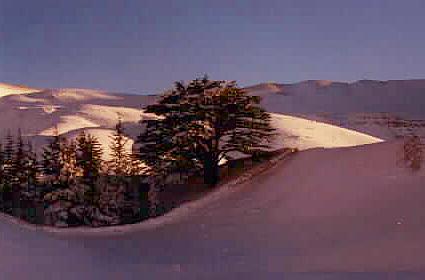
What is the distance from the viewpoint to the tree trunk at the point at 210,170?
1770 cm

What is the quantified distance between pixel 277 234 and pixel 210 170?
26.6 ft

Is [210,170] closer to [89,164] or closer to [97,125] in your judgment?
[89,164]

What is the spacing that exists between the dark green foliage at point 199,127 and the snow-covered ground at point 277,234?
217cm

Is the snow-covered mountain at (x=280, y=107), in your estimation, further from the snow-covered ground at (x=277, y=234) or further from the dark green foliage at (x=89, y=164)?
the snow-covered ground at (x=277, y=234)

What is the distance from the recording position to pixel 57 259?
694cm

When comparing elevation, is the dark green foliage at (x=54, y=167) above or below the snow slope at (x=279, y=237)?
above

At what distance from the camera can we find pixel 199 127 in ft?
55.4

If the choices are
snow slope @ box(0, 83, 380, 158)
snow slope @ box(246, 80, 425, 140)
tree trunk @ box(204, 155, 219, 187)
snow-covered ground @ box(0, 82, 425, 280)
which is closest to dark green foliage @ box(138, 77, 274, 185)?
tree trunk @ box(204, 155, 219, 187)

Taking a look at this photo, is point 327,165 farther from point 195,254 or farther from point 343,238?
point 195,254

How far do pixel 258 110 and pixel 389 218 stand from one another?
31.3ft

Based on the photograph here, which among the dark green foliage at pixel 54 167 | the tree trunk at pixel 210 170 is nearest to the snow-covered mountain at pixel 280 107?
the dark green foliage at pixel 54 167

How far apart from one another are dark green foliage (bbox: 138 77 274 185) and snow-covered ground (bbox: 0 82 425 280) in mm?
2167

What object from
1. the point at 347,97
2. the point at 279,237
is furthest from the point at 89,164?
the point at 347,97

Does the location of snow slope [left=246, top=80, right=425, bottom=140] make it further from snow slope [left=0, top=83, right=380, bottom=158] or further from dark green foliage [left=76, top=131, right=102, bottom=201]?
A: dark green foliage [left=76, top=131, right=102, bottom=201]
